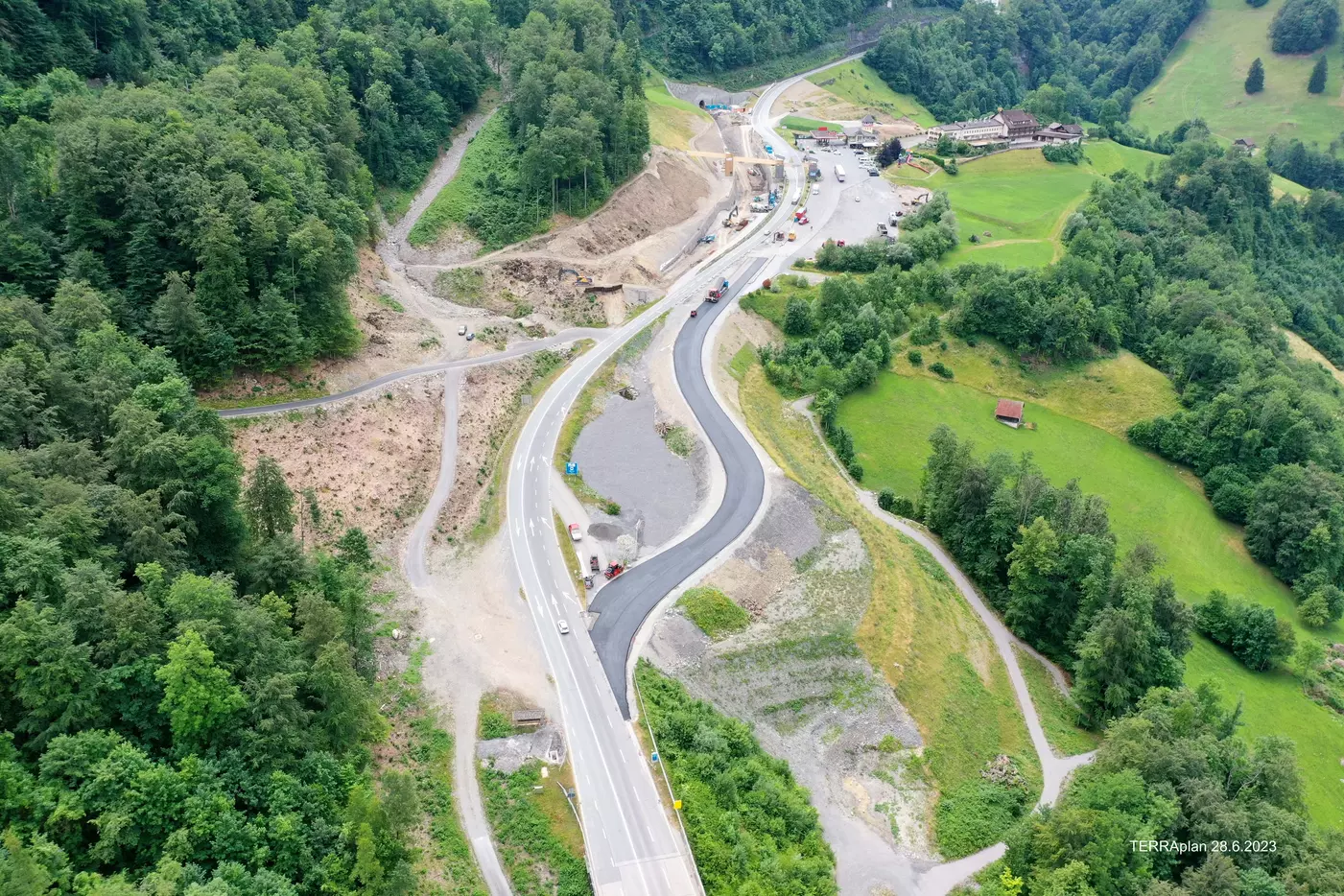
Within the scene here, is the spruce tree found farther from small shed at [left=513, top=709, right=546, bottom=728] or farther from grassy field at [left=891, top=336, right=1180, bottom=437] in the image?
grassy field at [left=891, top=336, right=1180, bottom=437]

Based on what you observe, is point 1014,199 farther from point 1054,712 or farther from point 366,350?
point 366,350

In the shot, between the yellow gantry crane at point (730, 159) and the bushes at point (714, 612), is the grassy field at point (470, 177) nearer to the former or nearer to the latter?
the yellow gantry crane at point (730, 159)

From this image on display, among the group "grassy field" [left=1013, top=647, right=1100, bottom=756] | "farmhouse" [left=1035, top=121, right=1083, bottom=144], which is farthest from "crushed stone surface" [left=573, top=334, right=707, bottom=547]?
"farmhouse" [left=1035, top=121, right=1083, bottom=144]

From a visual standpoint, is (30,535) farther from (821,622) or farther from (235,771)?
(821,622)

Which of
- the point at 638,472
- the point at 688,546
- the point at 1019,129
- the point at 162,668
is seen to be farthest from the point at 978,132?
the point at 162,668

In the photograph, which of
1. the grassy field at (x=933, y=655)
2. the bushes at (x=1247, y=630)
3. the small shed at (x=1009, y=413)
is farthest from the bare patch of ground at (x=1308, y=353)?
the grassy field at (x=933, y=655)
